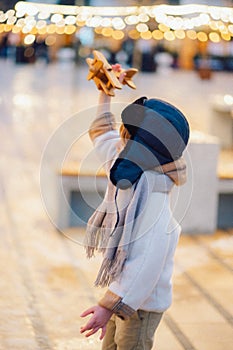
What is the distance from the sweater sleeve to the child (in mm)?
177

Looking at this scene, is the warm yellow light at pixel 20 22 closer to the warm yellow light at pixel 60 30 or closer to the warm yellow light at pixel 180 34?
the warm yellow light at pixel 60 30

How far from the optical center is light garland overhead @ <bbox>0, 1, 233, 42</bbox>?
7605 mm

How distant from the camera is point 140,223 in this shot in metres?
3.38

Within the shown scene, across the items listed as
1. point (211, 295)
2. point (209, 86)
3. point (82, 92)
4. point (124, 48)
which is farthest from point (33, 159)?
point (124, 48)

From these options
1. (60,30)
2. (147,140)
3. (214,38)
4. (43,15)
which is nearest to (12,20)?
(43,15)

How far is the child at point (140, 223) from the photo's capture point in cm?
336

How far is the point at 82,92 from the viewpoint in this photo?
72.7 ft

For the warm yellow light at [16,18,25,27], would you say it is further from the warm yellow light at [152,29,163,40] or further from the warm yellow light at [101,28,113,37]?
the warm yellow light at [152,29,163,40]

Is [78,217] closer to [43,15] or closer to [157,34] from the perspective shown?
[43,15]

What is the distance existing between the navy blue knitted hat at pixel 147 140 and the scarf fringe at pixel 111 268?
26 cm

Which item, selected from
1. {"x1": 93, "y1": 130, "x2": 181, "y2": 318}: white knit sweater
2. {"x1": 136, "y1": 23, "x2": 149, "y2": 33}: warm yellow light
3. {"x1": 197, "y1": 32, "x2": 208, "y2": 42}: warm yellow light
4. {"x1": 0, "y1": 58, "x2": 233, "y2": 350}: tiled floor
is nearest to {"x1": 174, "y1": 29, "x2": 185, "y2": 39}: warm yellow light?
{"x1": 197, "y1": 32, "x2": 208, "y2": 42}: warm yellow light

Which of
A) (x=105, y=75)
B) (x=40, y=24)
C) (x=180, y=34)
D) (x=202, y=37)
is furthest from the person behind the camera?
(x=202, y=37)

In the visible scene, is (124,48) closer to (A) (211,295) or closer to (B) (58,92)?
(B) (58,92)

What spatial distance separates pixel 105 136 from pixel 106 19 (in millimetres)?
5876
